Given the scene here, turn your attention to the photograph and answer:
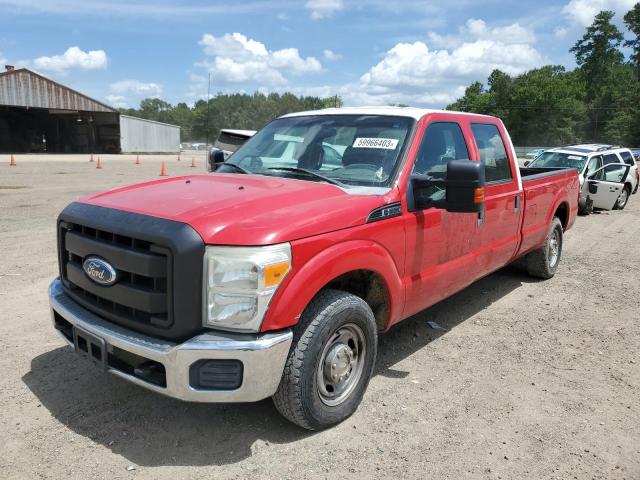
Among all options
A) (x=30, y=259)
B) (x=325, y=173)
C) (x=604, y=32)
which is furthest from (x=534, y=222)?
(x=604, y=32)

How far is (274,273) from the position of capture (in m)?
2.64

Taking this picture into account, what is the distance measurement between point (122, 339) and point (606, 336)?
428 cm

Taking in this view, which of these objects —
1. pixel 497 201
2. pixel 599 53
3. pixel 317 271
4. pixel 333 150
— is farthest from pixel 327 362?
pixel 599 53

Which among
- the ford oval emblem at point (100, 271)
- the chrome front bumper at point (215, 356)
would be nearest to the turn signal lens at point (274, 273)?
the chrome front bumper at point (215, 356)

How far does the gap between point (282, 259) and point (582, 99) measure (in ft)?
317

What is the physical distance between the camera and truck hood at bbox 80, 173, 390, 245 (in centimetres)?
265

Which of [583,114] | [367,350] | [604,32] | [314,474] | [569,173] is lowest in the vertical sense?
[314,474]

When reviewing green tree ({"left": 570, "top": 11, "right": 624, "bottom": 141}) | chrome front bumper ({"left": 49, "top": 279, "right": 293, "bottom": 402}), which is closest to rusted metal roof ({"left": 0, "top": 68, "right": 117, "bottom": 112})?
chrome front bumper ({"left": 49, "top": 279, "right": 293, "bottom": 402})

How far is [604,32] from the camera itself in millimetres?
95438

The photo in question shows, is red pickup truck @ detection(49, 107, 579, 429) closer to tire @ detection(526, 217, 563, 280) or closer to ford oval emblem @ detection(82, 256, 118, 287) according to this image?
ford oval emblem @ detection(82, 256, 118, 287)

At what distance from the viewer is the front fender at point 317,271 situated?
2693 mm

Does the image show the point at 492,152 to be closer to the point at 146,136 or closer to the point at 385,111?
the point at 385,111

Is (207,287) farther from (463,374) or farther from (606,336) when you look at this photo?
(606,336)

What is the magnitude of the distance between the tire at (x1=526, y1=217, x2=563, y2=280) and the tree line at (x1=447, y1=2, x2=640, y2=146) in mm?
65974
